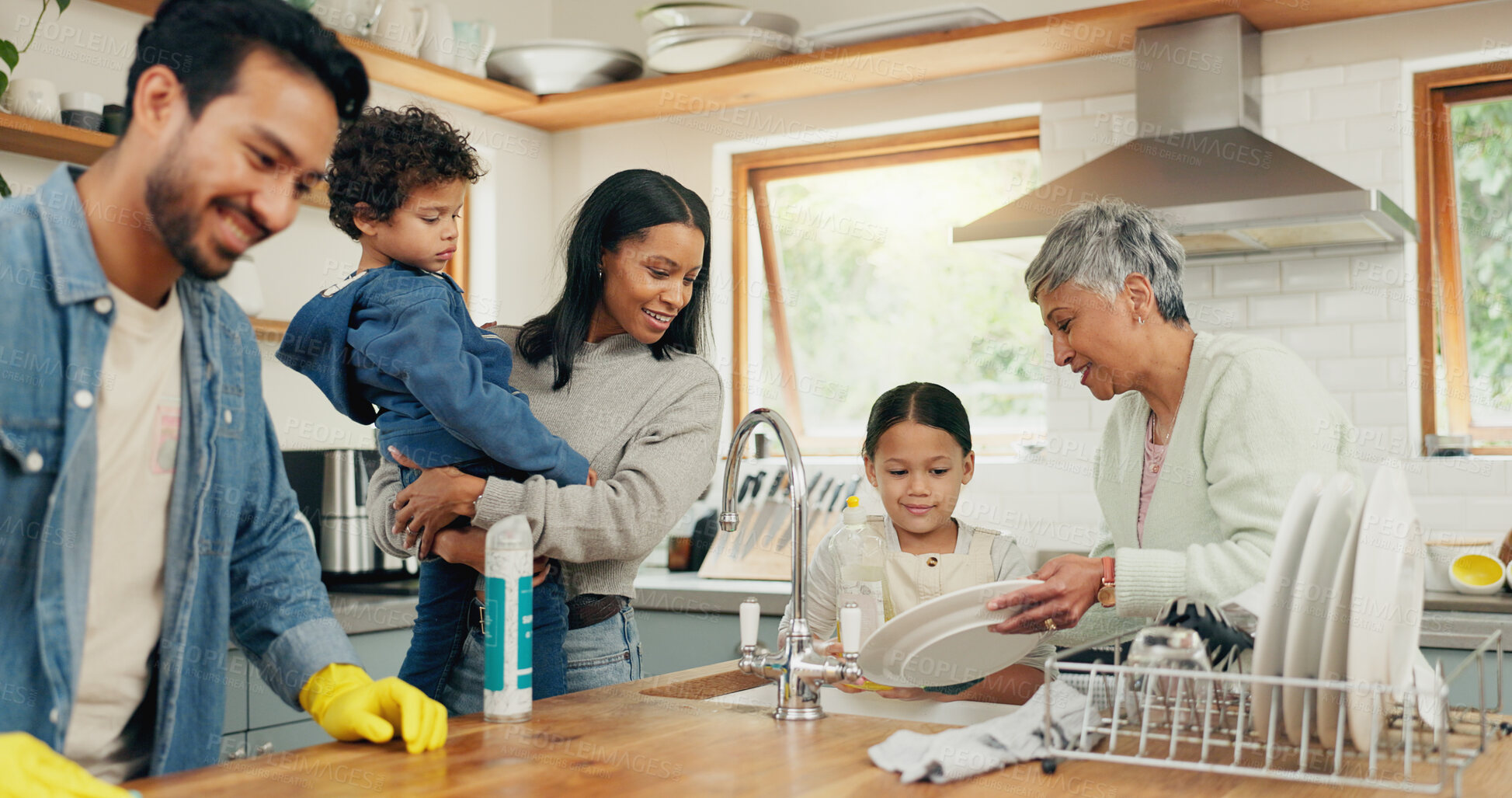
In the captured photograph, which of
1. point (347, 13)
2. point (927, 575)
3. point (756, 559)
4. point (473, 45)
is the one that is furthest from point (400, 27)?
point (927, 575)

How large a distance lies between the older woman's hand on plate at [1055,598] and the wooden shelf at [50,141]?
1781 millimetres

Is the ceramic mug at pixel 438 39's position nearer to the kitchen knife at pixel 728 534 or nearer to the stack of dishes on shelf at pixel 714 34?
the stack of dishes on shelf at pixel 714 34

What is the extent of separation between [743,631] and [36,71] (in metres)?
2.36

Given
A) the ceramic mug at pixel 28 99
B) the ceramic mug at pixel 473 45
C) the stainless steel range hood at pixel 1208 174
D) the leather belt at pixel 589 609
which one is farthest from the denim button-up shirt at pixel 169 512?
the ceramic mug at pixel 473 45

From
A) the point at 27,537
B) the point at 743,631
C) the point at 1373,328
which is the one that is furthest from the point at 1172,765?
the point at 1373,328

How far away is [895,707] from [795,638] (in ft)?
0.76

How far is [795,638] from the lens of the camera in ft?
5.18

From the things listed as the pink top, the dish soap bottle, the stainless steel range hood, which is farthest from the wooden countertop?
the stainless steel range hood

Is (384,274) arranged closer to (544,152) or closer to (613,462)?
(613,462)

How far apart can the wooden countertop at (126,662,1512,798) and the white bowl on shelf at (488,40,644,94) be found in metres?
2.79

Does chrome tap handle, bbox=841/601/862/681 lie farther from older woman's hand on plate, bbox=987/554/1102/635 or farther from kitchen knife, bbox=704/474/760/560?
kitchen knife, bbox=704/474/760/560

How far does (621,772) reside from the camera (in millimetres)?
1252

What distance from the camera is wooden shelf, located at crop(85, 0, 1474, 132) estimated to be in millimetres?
3141

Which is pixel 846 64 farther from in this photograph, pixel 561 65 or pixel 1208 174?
pixel 1208 174
